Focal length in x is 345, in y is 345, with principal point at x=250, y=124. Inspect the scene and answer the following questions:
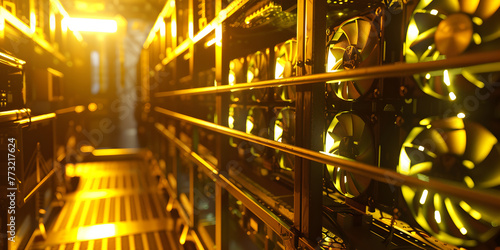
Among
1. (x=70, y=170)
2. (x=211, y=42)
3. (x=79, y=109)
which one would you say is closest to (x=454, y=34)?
(x=211, y=42)

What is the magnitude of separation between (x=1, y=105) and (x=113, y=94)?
5.47m

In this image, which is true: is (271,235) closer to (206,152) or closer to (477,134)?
(477,134)

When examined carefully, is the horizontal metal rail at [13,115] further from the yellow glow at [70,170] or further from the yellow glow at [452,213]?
the yellow glow at [70,170]

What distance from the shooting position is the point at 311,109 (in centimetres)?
110

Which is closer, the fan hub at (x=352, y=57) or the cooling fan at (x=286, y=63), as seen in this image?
the fan hub at (x=352, y=57)

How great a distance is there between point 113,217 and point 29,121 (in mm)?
1664

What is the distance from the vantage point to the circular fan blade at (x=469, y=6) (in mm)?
824

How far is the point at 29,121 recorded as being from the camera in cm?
226

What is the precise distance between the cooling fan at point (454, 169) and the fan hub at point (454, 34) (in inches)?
7.0

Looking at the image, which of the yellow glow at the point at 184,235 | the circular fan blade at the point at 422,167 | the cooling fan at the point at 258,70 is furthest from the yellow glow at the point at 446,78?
the yellow glow at the point at 184,235

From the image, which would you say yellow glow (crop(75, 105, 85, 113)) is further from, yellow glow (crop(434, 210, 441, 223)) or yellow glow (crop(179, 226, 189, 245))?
yellow glow (crop(434, 210, 441, 223))

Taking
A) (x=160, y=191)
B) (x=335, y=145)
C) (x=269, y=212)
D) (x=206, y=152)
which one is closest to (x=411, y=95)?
(x=335, y=145)

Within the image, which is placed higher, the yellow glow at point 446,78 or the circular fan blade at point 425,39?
the circular fan blade at point 425,39

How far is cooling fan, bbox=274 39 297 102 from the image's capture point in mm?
1589
